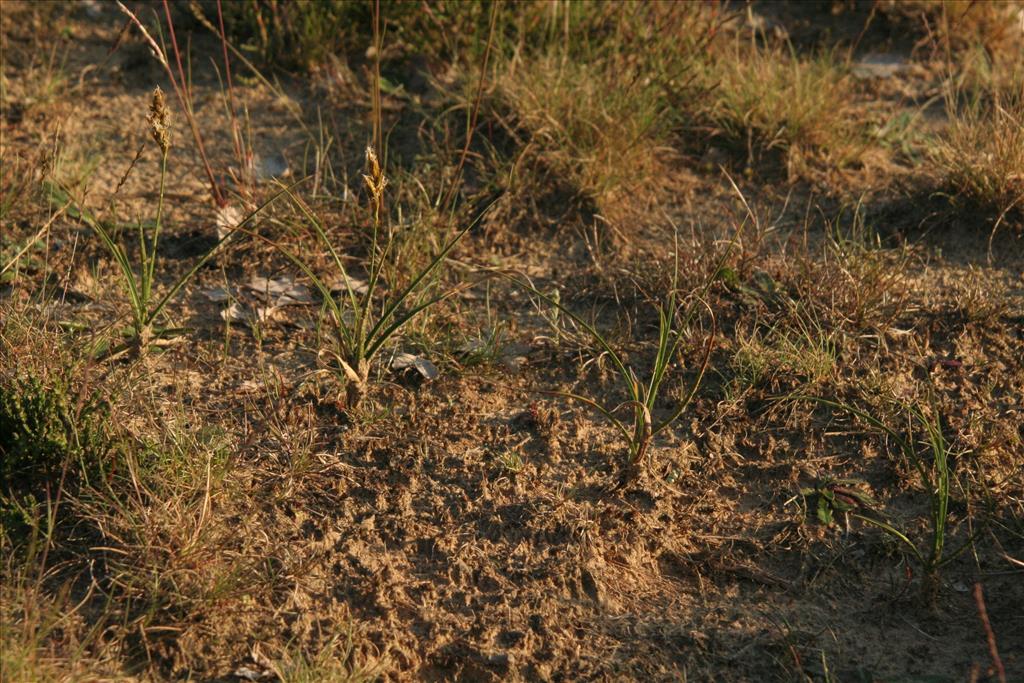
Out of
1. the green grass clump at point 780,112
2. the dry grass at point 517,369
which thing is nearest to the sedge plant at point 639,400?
the dry grass at point 517,369

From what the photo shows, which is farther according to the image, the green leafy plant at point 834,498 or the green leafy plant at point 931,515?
the green leafy plant at point 834,498

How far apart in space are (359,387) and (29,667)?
3.49ft

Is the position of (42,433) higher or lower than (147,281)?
lower

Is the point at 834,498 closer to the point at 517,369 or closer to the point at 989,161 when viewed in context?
the point at 517,369

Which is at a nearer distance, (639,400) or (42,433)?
(42,433)

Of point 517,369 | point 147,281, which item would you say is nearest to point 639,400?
point 517,369

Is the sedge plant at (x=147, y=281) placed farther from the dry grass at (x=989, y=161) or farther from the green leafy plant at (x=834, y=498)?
the dry grass at (x=989, y=161)

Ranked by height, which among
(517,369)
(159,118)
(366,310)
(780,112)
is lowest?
Result: (517,369)

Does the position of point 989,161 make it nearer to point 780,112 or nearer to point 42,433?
point 780,112

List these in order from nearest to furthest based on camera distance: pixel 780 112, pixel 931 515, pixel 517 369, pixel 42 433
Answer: pixel 42 433
pixel 931 515
pixel 517 369
pixel 780 112

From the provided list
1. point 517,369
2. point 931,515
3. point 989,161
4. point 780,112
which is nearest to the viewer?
point 931,515

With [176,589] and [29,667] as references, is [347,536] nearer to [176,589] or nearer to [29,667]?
[176,589]

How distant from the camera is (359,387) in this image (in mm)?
2787

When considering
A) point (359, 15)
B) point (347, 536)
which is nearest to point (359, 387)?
point (347, 536)
